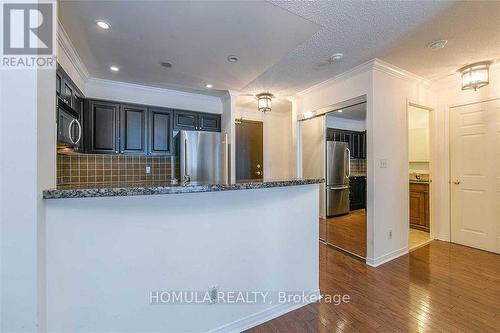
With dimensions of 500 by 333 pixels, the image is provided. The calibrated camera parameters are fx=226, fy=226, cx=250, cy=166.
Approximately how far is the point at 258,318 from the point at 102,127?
122 inches

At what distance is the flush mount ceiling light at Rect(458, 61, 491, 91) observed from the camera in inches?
111

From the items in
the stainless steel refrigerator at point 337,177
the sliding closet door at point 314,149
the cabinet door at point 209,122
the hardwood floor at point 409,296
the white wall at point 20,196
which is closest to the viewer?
the white wall at point 20,196

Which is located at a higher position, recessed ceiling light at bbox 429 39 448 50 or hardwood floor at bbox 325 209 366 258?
recessed ceiling light at bbox 429 39 448 50

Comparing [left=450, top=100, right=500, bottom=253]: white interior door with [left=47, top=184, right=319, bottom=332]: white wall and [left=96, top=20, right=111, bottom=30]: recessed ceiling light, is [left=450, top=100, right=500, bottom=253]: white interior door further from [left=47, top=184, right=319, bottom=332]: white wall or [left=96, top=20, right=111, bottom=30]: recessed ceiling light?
[left=96, top=20, right=111, bottom=30]: recessed ceiling light

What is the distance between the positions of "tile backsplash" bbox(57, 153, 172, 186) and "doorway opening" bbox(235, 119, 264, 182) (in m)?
1.49

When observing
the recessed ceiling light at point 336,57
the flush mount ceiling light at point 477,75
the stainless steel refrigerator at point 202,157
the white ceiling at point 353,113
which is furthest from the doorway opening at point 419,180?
the stainless steel refrigerator at point 202,157

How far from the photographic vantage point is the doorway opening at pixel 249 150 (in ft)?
15.9

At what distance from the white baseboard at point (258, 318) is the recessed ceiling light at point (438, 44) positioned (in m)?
2.92

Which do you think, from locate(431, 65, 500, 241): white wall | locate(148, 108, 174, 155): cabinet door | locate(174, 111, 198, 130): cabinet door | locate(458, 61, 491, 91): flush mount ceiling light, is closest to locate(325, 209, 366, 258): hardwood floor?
locate(431, 65, 500, 241): white wall

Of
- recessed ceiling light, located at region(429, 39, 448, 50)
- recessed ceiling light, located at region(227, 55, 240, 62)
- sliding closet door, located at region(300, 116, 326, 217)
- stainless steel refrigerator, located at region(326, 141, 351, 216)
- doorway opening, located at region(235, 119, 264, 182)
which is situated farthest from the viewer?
doorway opening, located at region(235, 119, 264, 182)

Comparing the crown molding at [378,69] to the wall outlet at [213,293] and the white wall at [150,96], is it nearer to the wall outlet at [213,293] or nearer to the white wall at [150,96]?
the white wall at [150,96]

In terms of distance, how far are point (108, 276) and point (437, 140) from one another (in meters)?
4.55

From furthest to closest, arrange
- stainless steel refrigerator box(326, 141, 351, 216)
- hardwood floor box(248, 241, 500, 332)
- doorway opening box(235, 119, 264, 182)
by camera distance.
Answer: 1. doorway opening box(235, 119, 264, 182)
2. stainless steel refrigerator box(326, 141, 351, 216)
3. hardwood floor box(248, 241, 500, 332)

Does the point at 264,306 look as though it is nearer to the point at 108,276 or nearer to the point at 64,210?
the point at 108,276
